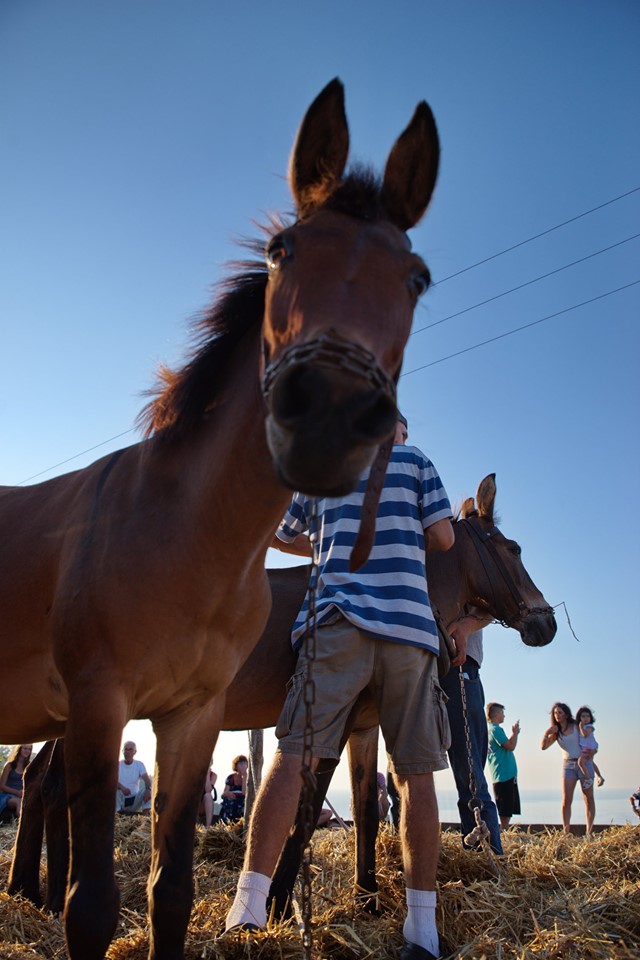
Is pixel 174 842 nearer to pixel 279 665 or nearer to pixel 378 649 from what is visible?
pixel 378 649

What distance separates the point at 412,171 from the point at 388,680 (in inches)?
96.3

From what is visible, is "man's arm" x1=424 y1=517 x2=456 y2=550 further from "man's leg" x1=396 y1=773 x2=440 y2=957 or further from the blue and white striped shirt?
"man's leg" x1=396 y1=773 x2=440 y2=957

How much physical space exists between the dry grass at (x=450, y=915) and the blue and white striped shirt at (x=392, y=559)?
1.34m

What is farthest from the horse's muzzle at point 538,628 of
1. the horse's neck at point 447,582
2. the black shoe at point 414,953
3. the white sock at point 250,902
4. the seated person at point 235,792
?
the seated person at point 235,792

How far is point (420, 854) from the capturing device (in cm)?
354

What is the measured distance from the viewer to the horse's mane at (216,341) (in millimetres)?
3111

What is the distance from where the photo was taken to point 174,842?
3.04 m

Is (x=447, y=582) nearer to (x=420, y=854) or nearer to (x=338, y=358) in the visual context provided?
(x=420, y=854)

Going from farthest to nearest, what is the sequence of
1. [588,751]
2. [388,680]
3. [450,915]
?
[588,751] < [388,680] < [450,915]

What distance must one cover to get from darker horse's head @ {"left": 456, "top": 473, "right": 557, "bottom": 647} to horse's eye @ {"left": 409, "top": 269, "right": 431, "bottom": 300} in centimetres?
399

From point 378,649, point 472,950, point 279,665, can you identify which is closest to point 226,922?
point 472,950

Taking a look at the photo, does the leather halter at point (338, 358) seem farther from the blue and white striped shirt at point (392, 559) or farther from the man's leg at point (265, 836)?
the man's leg at point (265, 836)

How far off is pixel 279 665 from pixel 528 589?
2.85 meters

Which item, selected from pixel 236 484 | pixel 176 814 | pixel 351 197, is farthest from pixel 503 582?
pixel 351 197
